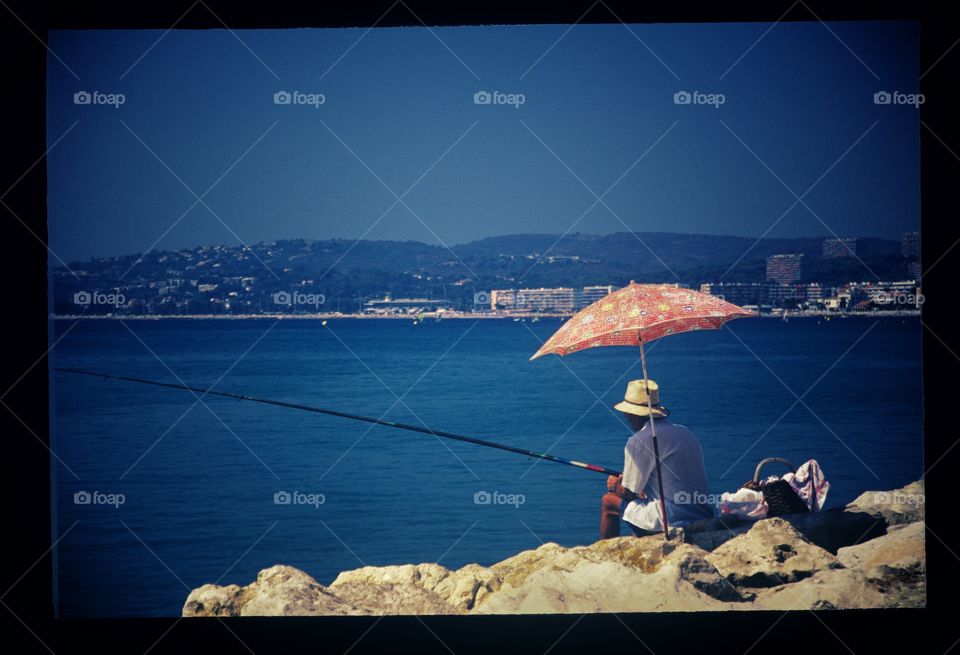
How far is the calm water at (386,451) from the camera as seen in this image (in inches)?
312

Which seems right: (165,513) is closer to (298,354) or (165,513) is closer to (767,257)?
(767,257)

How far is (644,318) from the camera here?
4.68 metres

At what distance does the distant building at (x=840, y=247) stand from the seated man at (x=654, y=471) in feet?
11.8

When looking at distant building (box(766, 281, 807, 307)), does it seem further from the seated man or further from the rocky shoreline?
the seated man

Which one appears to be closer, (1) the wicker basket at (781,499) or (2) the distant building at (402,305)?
(1) the wicker basket at (781,499)

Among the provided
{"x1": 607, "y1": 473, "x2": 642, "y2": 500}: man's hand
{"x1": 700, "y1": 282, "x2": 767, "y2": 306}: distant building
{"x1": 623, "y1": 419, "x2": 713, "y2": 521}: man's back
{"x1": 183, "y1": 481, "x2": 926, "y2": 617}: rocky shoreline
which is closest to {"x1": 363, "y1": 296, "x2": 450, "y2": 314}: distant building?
{"x1": 700, "y1": 282, "x2": 767, "y2": 306}: distant building

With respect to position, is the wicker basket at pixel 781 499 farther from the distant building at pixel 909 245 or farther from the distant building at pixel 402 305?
the distant building at pixel 402 305

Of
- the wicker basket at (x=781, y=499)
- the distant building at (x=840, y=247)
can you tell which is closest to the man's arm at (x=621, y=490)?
the wicker basket at (x=781, y=499)

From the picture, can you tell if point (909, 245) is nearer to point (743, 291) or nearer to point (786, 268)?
A: point (786, 268)

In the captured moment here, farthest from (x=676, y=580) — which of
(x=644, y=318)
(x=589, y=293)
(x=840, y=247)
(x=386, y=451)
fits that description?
(x=589, y=293)

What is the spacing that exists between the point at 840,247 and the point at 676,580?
16.7 ft

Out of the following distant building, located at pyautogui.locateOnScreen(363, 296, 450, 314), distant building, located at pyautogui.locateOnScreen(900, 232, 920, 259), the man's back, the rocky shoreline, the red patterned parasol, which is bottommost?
the rocky shoreline

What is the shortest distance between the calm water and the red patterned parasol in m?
2.38

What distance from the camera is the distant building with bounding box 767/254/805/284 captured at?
10.6 m
